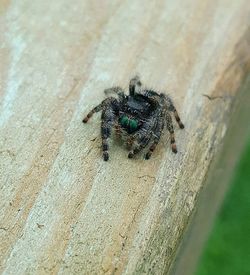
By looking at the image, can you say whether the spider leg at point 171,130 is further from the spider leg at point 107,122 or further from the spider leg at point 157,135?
the spider leg at point 107,122

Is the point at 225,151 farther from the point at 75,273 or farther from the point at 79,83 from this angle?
the point at 75,273

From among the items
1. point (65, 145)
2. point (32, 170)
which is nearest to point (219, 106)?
point (65, 145)

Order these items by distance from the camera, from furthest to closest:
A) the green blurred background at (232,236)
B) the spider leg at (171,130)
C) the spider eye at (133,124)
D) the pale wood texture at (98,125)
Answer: the green blurred background at (232,236)
the spider eye at (133,124)
the spider leg at (171,130)
the pale wood texture at (98,125)

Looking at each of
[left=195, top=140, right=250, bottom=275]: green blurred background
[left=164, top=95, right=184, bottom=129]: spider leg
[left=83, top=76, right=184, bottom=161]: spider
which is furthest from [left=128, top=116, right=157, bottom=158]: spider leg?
[left=195, top=140, right=250, bottom=275]: green blurred background

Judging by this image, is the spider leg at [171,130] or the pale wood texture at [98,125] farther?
the spider leg at [171,130]

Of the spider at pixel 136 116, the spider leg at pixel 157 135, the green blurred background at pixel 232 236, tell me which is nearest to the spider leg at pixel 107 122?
the spider at pixel 136 116

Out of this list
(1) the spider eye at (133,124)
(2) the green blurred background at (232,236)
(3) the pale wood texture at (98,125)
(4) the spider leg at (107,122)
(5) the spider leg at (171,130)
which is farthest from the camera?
(2) the green blurred background at (232,236)
